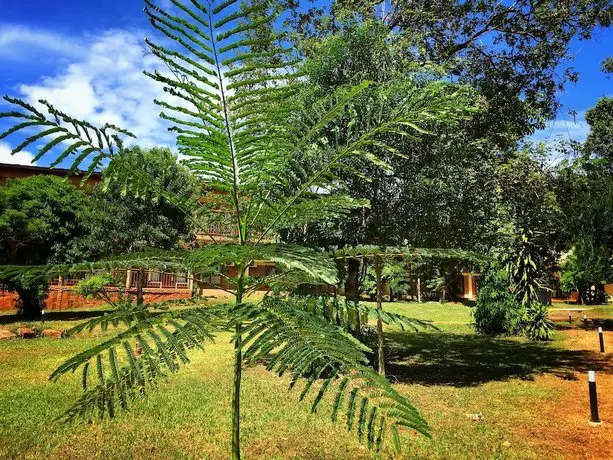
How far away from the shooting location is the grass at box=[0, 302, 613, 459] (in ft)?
18.7

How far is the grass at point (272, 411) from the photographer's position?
18.7 feet

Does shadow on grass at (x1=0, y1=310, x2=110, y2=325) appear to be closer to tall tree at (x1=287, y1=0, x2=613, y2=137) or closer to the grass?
the grass

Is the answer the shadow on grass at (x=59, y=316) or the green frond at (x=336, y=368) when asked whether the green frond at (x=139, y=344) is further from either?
the shadow on grass at (x=59, y=316)

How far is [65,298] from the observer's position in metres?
24.9

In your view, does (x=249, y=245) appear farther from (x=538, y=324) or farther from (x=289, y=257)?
(x=538, y=324)

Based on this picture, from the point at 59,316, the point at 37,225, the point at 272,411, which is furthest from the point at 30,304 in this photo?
the point at 272,411

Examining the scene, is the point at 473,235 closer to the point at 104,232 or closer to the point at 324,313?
the point at 324,313

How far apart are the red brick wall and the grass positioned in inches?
443

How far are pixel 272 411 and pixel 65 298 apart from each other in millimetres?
21572

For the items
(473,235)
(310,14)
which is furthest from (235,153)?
(310,14)

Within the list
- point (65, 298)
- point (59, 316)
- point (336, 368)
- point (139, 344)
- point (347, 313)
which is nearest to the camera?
point (336, 368)

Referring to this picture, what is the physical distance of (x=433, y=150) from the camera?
975cm

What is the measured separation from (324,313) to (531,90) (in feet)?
38.0

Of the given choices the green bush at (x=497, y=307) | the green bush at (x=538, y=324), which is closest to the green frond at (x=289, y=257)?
the green bush at (x=497, y=307)
